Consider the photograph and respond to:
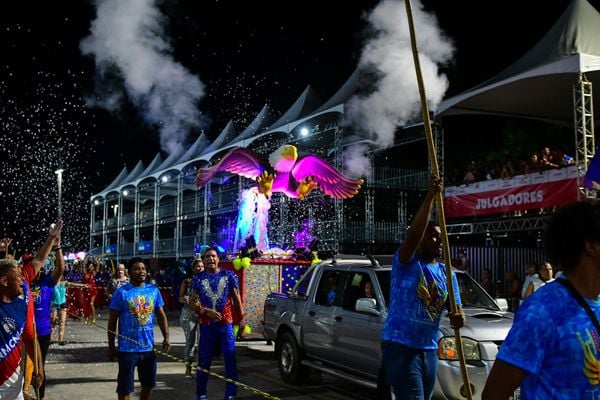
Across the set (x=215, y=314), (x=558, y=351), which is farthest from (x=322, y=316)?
(x=558, y=351)

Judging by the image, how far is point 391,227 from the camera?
2573 centimetres

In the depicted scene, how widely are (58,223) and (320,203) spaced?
22092mm

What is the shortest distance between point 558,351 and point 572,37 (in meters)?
13.8

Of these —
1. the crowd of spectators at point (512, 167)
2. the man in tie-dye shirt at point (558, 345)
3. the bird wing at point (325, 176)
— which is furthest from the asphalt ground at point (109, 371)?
the crowd of spectators at point (512, 167)

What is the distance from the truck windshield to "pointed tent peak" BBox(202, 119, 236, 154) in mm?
30008

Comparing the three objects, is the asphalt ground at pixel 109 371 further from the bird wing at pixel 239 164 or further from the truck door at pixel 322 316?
the bird wing at pixel 239 164

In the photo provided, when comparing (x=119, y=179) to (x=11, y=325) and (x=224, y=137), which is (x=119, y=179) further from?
(x=11, y=325)

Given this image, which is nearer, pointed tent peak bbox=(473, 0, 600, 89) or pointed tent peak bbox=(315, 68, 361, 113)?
pointed tent peak bbox=(473, 0, 600, 89)

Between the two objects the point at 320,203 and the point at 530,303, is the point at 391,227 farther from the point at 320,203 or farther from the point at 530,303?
the point at 530,303

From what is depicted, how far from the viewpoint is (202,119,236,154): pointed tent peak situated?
121ft

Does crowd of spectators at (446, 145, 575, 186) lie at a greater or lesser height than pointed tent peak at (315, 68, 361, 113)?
lesser

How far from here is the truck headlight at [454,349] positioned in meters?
6.07

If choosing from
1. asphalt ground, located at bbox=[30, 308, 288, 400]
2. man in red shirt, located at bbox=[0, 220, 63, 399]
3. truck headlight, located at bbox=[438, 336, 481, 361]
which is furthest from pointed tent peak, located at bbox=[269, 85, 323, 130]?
man in red shirt, located at bbox=[0, 220, 63, 399]

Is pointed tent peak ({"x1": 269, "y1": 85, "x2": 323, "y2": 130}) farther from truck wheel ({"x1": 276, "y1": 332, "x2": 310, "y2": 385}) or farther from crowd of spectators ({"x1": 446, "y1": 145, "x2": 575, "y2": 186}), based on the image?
truck wheel ({"x1": 276, "y1": 332, "x2": 310, "y2": 385})
